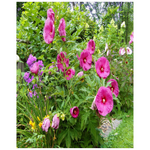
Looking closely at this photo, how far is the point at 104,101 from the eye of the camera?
0.94 meters

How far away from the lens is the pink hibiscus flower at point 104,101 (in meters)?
0.92

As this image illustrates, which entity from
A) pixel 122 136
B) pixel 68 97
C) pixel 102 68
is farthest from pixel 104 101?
pixel 122 136

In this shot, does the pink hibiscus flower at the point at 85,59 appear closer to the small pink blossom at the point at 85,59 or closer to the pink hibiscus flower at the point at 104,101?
the small pink blossom at the point at 85,59

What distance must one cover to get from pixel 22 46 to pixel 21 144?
1.46 m

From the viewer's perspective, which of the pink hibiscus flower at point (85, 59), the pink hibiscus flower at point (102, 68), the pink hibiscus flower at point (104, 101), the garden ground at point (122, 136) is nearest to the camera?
the pink hibiscus flower at point (104, 101)

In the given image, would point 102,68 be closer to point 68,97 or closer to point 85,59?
point 85,59

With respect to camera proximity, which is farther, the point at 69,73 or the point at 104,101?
the point at 69,73

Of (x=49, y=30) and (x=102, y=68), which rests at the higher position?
(x=49, y=30)

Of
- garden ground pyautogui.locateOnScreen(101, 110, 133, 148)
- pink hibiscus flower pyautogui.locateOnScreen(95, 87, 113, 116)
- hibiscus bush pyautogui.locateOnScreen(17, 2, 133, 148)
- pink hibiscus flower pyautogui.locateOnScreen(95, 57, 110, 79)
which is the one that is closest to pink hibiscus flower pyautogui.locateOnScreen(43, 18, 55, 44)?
hibiscus bush pyautogui.locateOnScreen(17, 2, 133, 148)

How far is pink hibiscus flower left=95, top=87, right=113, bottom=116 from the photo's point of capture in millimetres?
922

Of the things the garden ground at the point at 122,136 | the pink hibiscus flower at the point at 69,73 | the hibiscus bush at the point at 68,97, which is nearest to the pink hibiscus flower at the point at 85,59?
the hibiscus bush at the point at 68,97

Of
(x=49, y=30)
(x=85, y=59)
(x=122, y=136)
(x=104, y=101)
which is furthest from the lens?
(x=122, y=136)

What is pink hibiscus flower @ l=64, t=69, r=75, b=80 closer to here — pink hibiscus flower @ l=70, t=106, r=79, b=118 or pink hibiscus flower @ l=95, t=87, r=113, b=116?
pink hibiscus flower @ l=70, t=106, r=79, b=118

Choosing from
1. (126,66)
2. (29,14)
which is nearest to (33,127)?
(29,14)
